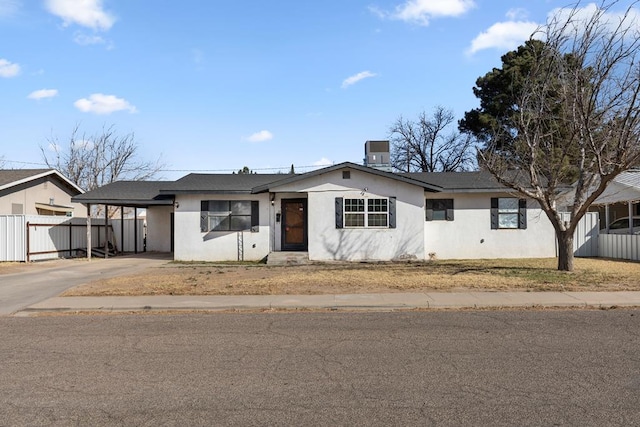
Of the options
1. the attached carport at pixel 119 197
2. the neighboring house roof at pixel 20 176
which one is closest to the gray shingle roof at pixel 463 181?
the attached carport at pixel 119 197

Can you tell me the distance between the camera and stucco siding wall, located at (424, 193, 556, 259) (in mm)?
21312

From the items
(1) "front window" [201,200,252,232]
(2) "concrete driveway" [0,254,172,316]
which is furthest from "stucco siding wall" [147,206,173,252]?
(1) "front window" [201,200,252,232]

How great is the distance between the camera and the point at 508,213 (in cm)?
2147

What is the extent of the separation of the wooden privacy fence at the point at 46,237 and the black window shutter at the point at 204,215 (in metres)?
6.93

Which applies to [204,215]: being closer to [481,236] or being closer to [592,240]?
[481,236]

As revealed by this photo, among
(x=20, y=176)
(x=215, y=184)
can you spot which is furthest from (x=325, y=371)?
(x=20, y=176)

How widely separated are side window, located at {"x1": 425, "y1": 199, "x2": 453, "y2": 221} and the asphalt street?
12399mm

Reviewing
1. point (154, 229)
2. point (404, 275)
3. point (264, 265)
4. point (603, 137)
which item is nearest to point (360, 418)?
point (404, 275)

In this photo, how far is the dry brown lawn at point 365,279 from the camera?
A: 12.2m

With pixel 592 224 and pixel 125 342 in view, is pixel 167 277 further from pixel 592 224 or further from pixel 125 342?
pixel 592 224

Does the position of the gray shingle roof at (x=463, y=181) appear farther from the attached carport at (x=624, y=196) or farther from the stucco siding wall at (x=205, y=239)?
the stucco siding wall at (x=205, y=239)

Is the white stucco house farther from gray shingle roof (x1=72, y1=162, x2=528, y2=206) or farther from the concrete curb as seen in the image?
the concrete curb

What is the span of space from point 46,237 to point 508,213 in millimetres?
19898

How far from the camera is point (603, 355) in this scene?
644 cm
